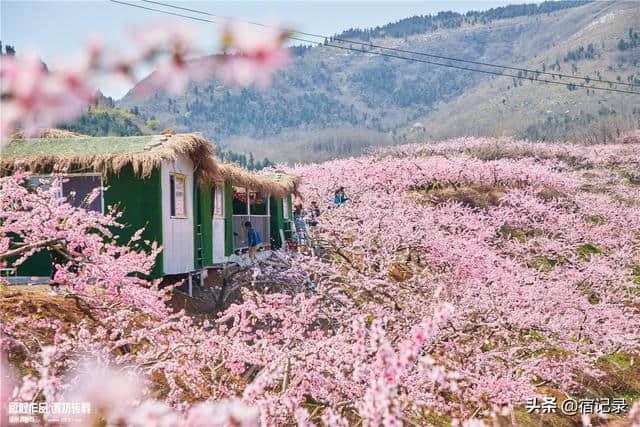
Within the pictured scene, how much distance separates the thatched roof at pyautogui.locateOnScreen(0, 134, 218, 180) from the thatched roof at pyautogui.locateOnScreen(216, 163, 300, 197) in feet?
7.88

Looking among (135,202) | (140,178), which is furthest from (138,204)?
(140,178)

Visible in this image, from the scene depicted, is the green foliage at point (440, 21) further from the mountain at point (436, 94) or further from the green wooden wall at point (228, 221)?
the green wooden wall at point (228, 221)

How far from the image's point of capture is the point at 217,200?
15.6 m

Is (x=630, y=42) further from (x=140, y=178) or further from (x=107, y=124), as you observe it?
(x=140, y=178)

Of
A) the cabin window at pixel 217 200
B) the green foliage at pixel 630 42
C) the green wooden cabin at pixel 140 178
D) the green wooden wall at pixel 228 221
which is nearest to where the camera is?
the green wooden cabin at pixel 140 178

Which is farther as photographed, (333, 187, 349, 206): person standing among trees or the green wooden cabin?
(333, 187, 349, 206): person standing among trees

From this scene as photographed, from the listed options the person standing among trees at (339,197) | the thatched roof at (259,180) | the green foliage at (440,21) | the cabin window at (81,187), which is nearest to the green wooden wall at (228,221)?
the thatched roof at (259,180)

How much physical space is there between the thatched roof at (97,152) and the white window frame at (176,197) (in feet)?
1.89

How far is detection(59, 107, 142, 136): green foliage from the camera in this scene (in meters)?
66.2

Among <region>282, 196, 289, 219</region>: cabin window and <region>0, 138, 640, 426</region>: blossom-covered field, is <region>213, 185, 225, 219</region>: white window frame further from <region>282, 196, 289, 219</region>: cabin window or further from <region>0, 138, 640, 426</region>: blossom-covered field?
<region>282, 196, 289, 219</region>: cabin window

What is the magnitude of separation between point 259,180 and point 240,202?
2745mm

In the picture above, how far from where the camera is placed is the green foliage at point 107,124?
66250 mm

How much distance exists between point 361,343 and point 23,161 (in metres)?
9.26

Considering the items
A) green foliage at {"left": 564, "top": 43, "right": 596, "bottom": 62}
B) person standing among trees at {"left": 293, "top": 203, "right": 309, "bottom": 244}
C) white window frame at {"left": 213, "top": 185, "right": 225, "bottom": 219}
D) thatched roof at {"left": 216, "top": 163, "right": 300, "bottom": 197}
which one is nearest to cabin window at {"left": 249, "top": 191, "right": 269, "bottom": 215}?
thatched roof at {"left": 216, "top": 163, "right": 300, "bottom": 197}
